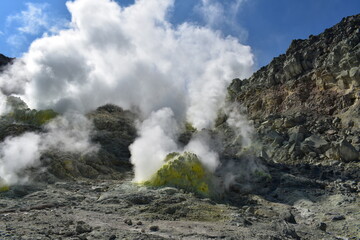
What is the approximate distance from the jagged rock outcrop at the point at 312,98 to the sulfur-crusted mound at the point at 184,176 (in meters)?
8.15

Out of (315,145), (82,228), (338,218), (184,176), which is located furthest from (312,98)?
(82,228)

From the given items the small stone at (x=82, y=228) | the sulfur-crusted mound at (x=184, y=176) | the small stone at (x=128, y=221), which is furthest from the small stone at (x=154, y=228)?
the sulfur-crusted mound at (x=184, y=176)

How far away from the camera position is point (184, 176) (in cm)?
1644

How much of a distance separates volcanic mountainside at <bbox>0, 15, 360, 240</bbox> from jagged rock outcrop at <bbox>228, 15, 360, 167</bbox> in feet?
0.32

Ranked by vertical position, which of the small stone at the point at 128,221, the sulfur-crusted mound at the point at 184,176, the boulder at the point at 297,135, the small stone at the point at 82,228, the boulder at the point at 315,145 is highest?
the boulder at the point at 297,135

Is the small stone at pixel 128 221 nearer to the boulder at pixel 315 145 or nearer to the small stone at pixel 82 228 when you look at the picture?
the small stone at pixel 82 228

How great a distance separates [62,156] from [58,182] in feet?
13.6

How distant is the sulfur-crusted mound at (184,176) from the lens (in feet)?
52.5

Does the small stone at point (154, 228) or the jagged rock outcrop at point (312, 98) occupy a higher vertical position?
the jagged rock outcrop at point (312, 98)

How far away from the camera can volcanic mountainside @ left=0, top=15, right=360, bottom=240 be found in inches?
421

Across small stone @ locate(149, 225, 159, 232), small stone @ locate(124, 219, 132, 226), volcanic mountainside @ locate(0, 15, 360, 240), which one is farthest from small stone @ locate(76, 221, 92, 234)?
small stone @ locate(149, 225, 159, 232)

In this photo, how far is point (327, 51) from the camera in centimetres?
3250

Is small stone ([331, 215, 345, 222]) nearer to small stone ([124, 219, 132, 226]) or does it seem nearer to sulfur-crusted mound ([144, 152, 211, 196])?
sulfur-crusted mound ([144, 152, 211, 196])

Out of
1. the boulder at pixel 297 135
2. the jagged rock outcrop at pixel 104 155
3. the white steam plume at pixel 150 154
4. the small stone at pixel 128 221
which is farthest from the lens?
the boulder at pixel 297 135
